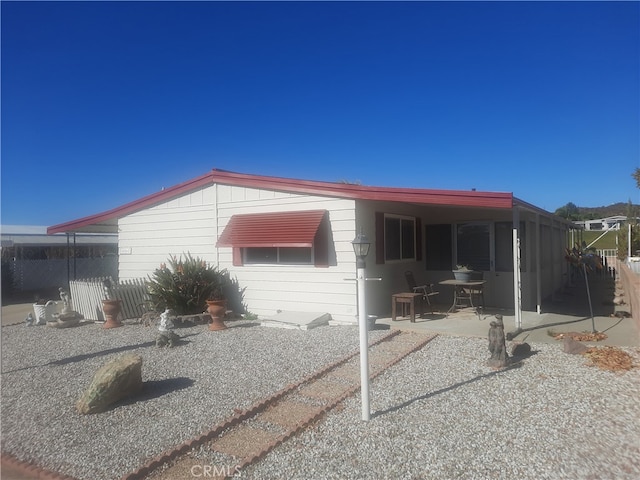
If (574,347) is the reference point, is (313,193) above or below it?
above

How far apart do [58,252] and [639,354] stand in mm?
25160

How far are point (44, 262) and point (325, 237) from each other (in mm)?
16965

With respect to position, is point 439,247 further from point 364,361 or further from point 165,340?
point 364,361

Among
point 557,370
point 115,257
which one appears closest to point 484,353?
point 557,370

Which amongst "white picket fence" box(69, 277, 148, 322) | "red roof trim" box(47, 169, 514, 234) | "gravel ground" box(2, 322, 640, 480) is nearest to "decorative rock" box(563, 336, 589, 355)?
"gravel ground" box(2, 322, 640, 480)

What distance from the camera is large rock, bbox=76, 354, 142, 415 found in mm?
4434

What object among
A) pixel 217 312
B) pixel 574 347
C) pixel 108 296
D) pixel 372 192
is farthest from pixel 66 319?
pixel 574 347

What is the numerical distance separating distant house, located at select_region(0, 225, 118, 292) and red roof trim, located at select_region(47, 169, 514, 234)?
590 centimetres

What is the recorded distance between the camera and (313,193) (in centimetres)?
868

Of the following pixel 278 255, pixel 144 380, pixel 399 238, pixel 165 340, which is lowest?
pixel 144 380

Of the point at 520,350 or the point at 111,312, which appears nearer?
the point at 520,350

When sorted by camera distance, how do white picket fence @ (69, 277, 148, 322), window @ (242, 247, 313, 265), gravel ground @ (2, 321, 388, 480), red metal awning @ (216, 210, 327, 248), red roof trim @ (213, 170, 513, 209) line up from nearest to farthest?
1. gravel ground @ (2, 321, 388, 480)
2. red roof trim @ (213, 170, 513, 209)
3. red metal awning @ (216, 210, 327, 248)
4. window @ (242, 247, 313, 265)
5. white picket fence @ (69, 277, 148, 322)

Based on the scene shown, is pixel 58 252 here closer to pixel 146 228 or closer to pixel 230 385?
pixel 146 228

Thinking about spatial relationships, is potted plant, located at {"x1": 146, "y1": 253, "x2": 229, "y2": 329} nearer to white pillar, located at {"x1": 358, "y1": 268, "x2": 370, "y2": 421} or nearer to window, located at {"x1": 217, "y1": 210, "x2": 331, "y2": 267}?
window, located at {"x1": 217, "y1": 210, "x2": 331, "y2": 267}
